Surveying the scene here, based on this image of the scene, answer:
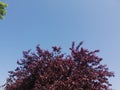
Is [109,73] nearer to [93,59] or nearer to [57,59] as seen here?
[93,59]

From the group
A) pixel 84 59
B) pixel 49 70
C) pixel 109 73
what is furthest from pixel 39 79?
pixel 109 73

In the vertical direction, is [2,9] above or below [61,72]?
above

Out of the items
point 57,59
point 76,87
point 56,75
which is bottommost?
point 76,87

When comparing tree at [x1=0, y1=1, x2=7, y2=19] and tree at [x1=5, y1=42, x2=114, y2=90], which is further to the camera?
tree at [x1=0, y1=1, x2=7, y2=19]

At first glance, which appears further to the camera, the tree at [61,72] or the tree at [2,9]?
the tree at [2,9]

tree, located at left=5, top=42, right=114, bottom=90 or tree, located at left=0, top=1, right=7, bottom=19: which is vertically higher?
tree, located at left=0, top=1, right=7, bottom=19

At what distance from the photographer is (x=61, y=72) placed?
12.7 metres

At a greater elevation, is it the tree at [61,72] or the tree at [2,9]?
the tree at [2,9]

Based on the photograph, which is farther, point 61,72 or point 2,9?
point 2,9

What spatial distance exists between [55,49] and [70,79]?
7.71 ft

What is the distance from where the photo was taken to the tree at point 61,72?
12148 millimetres

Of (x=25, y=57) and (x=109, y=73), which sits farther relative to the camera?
(x=25, y=57)

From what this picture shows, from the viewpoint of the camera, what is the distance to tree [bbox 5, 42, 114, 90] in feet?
39.9

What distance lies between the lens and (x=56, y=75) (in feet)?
41.3
